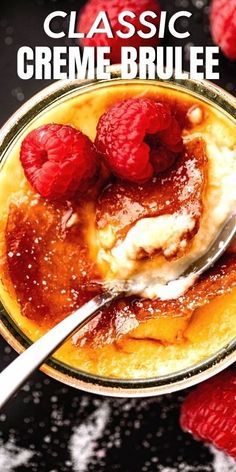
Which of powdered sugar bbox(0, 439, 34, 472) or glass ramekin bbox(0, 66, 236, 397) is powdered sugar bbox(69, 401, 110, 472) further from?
glass ramekin bbox(0, 66, 236, 397)

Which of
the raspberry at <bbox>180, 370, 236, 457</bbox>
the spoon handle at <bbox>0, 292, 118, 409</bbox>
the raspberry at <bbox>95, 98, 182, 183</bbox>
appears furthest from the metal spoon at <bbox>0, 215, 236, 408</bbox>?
the raspberry at <bbox>180, 370, 236, 457</bbox>

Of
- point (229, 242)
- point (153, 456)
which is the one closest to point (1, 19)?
point (229, 242)

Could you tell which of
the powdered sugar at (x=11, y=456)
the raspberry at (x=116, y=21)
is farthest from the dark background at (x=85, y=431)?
the raspberry at (x=116, y=21)

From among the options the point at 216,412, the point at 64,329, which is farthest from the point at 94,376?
the point at 216,412

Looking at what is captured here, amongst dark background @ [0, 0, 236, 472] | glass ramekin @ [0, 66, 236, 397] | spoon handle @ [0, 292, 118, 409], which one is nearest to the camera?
spoon handle @ [0, 292, 118, 409]

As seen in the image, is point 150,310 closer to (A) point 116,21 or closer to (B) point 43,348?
(B) point 43,348

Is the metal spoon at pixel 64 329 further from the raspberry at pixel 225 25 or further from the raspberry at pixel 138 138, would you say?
the raspberry at pixel 225 25

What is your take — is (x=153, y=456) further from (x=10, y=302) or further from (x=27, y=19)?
(x=27, y=19)
